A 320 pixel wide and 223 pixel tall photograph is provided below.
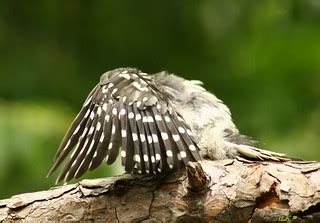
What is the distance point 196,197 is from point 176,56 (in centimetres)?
296

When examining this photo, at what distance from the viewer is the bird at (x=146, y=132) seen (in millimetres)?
3383

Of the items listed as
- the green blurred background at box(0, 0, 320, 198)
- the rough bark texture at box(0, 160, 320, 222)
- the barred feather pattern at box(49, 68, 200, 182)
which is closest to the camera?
the rough bark texture at box(0, 160, 320, 222)

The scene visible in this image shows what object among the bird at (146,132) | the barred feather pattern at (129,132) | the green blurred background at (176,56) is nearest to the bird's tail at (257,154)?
the bird at (146,132)

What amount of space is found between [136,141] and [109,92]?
0.95ft

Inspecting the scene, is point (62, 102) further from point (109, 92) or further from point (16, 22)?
point (109, 92)

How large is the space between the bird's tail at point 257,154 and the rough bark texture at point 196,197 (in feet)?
0.21

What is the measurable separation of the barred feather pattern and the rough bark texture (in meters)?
0.08

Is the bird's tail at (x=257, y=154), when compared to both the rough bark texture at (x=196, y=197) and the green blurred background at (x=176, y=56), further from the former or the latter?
the green blurred background at (x=176, y=56)

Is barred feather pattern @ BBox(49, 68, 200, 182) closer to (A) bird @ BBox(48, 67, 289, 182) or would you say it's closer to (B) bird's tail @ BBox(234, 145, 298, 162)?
(A) bird @ BBox(48, 67, 289, 182)

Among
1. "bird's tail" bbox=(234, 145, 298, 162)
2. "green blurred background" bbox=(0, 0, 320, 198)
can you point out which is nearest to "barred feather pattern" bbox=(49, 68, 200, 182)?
"bird's tail" bbox=(234, 145, 298, 162)

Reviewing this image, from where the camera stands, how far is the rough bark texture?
10.5 feet

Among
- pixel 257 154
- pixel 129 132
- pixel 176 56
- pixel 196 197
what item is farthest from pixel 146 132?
pixel 176 56

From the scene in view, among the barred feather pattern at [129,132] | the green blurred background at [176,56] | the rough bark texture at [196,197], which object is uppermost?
the green blurred background at [176,56]

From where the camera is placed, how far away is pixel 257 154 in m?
3.51
